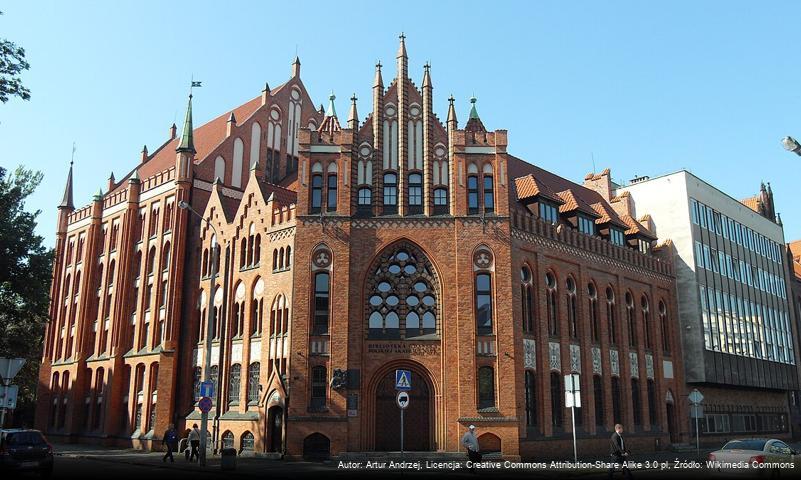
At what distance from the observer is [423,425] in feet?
102

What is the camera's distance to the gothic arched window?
32031 mm

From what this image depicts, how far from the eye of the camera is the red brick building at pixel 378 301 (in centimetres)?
3119

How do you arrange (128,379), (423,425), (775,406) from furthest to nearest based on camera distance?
1. (775,406)
2. (128,379)
3. (423,425)

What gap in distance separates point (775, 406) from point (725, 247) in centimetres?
1507

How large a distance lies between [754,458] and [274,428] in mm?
19536

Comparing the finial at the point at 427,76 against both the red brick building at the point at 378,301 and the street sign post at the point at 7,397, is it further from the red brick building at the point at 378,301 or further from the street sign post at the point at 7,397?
the street sign post at the point at 7,397

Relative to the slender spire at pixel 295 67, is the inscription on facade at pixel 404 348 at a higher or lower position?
lower

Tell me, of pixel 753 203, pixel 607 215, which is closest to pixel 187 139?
pixel 607 215

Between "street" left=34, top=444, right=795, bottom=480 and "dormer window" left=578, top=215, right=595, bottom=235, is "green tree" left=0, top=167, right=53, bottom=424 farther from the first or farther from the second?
"dormer window" left=578, top=215, right=595, bottom=235

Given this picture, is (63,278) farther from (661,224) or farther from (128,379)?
(661,224)

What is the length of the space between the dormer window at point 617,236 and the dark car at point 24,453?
33.6 m

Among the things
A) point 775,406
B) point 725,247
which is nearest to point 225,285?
point 725,247

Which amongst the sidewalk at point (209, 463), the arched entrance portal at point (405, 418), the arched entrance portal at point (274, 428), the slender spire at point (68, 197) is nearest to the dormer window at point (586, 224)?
the arched entrance portal at point (405, 418)

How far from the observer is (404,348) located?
31.6 m
